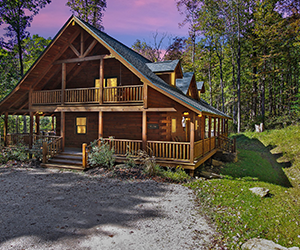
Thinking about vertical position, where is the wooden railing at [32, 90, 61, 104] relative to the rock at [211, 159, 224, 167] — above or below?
above

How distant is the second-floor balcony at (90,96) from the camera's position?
12578mm

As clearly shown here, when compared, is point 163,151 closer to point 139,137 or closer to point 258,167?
point 139,137

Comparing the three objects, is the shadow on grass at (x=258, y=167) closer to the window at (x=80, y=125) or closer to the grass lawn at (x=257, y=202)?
the grass lawn at (x=257, y=202)

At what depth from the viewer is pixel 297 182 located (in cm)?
1133

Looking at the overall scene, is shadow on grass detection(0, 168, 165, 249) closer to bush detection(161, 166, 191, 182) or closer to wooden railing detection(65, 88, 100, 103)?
bush detection(161, 166, 191, 182)

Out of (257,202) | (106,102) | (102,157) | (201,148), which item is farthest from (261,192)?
(106,102)

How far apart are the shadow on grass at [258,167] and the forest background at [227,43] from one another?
7282 millimetres

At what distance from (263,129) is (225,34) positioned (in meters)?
15.8

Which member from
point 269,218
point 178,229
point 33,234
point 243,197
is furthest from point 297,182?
point 33,234

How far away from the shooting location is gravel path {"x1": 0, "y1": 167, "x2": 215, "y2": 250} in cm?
486

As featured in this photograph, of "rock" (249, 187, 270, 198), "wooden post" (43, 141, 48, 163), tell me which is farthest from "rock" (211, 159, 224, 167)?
"wooden post" (43, 141, 48, 163)

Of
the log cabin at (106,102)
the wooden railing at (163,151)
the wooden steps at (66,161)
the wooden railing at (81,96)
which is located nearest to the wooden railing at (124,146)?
the log cabin at (106,102)

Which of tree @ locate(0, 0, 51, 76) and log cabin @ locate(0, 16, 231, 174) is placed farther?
tree @ locate(0, 0, 51, 76)

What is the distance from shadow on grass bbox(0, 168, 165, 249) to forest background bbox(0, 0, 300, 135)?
65.6 ft
